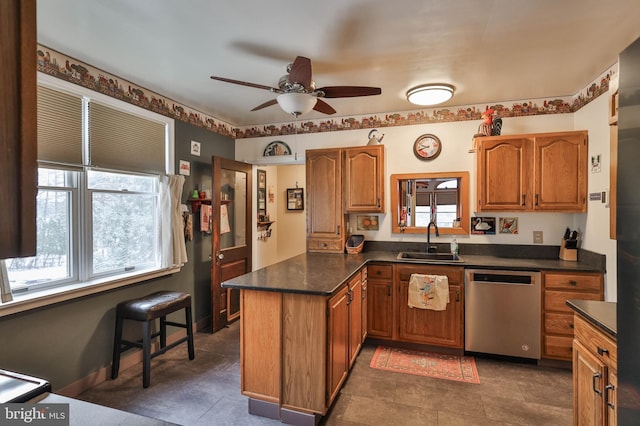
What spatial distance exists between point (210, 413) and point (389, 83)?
9.84 feet

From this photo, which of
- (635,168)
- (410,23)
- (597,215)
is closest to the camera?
(635,168)

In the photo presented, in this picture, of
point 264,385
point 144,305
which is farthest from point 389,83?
point 144,305

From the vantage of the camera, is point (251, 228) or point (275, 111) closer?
point (275, 111)

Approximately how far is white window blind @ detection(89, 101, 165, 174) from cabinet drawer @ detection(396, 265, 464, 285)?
8.60 ft

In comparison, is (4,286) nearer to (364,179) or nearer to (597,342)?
(364,179)

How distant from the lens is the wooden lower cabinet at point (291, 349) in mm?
2078

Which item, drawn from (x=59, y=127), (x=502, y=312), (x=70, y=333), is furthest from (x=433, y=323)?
(x=59, y=127)

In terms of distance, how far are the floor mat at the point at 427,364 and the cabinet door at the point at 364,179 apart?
150 centimetres

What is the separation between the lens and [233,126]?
4.36m

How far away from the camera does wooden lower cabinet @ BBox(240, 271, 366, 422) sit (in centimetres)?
208

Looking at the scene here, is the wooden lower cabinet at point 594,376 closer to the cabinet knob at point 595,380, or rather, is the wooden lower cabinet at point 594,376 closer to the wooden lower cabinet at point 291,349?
the cabinet knob at point 595,380

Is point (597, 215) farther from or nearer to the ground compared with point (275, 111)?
nearer to the ground

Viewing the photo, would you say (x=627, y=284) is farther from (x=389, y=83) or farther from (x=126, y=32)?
(x=126, y=32)

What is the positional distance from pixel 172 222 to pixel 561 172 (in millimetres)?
3811
